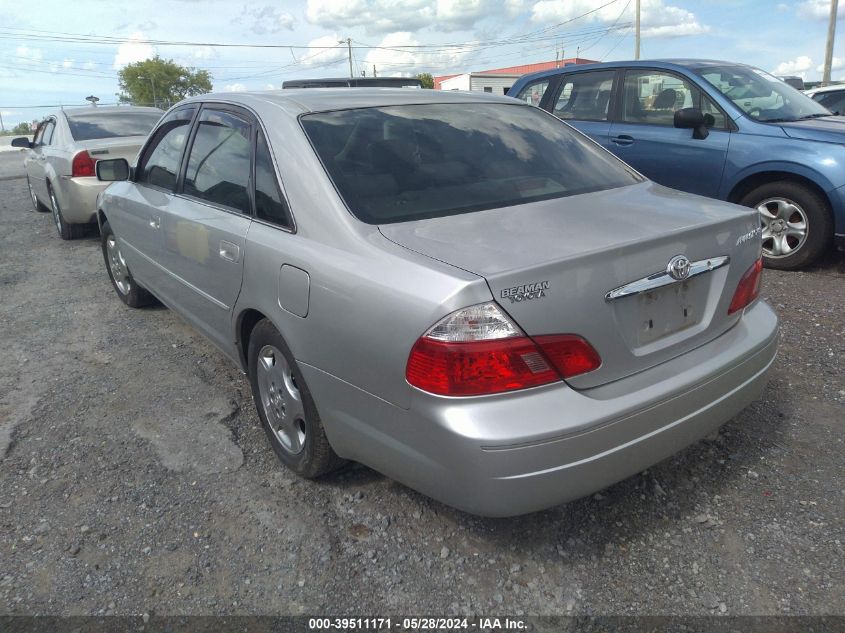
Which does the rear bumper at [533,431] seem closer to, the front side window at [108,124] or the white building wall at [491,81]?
the front side window at [108,124]

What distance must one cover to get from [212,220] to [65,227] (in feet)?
19.4

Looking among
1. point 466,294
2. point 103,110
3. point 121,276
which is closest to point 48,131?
point 103,110

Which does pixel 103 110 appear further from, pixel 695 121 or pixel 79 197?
pixel 695 121

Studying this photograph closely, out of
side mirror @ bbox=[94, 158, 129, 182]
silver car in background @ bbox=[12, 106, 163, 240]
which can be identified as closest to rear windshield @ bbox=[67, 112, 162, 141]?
silver car in background @ bbox=[12, 106, 163, 240]

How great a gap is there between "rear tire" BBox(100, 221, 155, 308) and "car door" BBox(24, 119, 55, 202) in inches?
160

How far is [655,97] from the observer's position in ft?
20.4

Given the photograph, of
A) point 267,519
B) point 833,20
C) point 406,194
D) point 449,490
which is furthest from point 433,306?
point 833,20

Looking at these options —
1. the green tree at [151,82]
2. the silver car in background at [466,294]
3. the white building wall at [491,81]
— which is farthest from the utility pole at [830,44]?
the green tree at [151,82]

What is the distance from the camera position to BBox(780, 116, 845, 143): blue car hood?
17.0ft

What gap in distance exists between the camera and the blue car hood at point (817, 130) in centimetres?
520

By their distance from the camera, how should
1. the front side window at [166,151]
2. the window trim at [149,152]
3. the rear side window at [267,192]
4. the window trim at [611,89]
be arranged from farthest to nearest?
1. the window trim at [611,89]
2. the front side window at [166,151]
3. the window trim at [149,152]
4. the rear side window at [267,192]

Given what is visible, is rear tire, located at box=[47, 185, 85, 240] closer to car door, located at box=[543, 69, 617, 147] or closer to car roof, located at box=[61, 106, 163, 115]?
car roof, located at box=[61, 106, 163, 115]

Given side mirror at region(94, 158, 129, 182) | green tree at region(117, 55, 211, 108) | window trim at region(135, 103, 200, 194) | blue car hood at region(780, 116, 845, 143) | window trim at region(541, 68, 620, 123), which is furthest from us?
green tree at region(117, 55, 211, 108)

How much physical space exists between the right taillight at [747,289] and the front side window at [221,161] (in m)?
2.02
